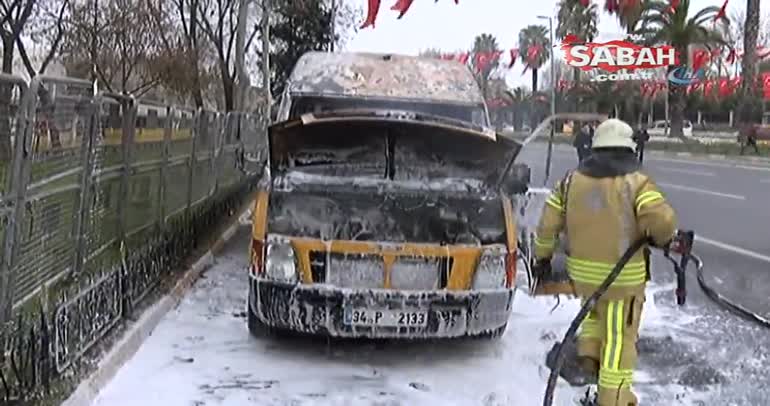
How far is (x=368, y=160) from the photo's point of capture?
296 inches

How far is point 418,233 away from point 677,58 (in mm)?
40173

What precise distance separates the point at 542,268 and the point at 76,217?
10.3 ft

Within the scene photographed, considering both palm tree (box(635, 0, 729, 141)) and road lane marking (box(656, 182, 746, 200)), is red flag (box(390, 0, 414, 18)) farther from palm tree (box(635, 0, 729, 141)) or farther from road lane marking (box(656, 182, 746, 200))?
palm tree (box(635, 0, 729, 141))

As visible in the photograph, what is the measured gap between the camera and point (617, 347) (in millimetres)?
5477

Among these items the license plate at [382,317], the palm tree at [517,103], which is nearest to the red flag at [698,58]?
the palm tree at [517,103]

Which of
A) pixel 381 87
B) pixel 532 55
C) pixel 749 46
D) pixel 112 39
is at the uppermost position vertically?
pixel 532 55

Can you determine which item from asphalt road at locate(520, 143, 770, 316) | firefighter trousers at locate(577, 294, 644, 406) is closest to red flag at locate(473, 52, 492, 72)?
asphalt road at locate(520, 143, 770, 316)

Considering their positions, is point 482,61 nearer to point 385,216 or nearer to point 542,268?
point 385,216

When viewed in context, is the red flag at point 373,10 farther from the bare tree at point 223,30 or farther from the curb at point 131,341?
the bare tree at point 223,30

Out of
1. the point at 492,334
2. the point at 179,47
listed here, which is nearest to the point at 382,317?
the point at 492,334

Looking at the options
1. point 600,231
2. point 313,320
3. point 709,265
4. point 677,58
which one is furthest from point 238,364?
point 677,58

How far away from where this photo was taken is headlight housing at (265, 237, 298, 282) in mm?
6648

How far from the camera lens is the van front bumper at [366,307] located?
6594mm

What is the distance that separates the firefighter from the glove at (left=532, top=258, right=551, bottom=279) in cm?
18
